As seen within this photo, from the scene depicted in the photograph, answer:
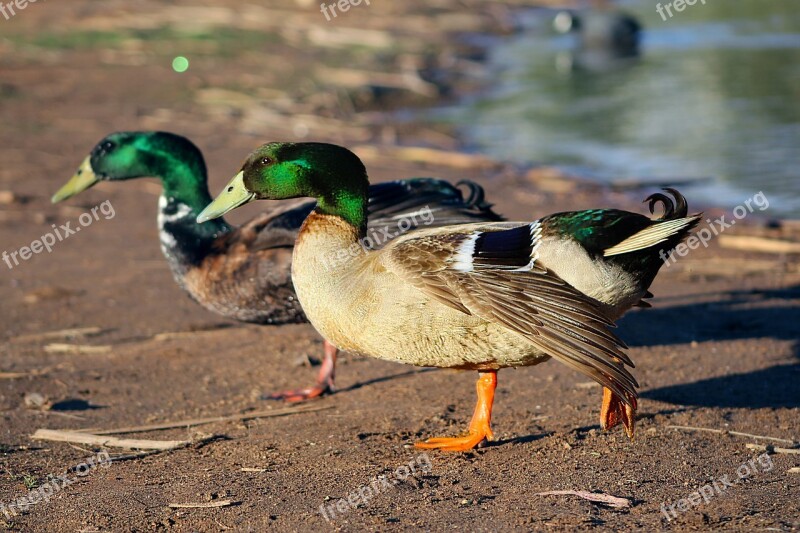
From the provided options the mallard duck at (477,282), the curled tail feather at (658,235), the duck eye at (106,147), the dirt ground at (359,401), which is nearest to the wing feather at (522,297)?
the mallard duck at (477,282)

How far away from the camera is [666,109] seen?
51.6ft

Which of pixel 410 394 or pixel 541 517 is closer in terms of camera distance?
pixel 541 517

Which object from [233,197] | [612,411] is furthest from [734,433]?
[233,197]

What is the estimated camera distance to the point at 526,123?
15.3 meters

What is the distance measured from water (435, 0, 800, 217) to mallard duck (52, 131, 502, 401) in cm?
517

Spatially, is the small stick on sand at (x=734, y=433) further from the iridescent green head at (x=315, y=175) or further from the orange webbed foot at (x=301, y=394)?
the orange webbed foot at (x=301, y=394)

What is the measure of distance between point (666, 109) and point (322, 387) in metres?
10.8

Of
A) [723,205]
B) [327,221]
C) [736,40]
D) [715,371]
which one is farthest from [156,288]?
[736,40]

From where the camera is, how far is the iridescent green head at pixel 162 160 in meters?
7.31

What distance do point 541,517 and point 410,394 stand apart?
6.52 ft

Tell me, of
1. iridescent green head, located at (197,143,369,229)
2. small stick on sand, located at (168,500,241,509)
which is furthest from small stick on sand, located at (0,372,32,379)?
small stick on sand, located at (168,500,241,509)

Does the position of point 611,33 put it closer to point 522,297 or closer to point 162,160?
point 162,160

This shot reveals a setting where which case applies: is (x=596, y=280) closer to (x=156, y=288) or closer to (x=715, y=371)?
(x=715, y=371)

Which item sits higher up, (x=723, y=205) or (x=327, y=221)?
(x=327, y=221)
